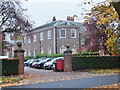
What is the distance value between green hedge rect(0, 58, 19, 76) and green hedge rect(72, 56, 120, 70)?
25.9ft

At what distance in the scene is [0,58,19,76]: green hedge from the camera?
29.0 metres

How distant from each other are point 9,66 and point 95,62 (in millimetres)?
11420

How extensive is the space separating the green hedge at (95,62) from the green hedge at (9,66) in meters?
7.90

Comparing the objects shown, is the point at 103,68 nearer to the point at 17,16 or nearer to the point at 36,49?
the point at 17,16

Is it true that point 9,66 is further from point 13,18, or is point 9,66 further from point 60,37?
point 60,37

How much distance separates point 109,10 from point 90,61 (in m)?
18.7

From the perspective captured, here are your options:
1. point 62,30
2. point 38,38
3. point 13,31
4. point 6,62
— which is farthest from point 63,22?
point 6,62

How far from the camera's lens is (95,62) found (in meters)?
36.8

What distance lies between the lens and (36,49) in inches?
2844

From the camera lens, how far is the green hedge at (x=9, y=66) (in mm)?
29016

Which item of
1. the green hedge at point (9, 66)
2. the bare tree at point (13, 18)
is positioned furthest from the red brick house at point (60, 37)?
the green hedge at point (9, 66)

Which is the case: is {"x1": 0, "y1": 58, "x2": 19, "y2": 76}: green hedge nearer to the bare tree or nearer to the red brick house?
the bare tree

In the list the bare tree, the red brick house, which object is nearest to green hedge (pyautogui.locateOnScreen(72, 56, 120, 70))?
the bare tree

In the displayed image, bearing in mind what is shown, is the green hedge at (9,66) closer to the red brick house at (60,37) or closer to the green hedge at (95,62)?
the green hedge at (95,62)
